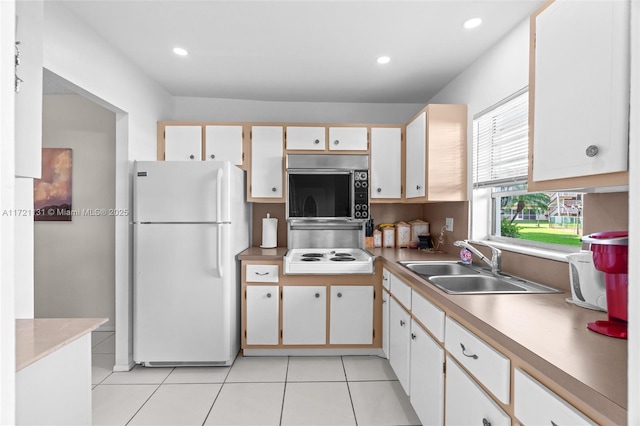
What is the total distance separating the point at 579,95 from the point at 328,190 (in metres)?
2.23

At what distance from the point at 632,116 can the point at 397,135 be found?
287cm

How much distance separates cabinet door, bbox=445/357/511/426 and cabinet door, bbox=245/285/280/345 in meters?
1.64

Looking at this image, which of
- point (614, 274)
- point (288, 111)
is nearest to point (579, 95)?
point (614, 274)

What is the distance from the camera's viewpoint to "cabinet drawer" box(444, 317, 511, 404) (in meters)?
1.10

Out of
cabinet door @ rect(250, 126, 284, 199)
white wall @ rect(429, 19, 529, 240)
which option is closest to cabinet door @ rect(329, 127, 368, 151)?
cabinet door @ rect(250, 126, 284, 199)

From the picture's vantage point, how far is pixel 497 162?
2322mm

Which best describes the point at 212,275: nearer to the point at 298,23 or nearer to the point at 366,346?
the point at 366,346

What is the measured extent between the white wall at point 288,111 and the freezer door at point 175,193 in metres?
1.07

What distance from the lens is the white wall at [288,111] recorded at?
3492mm

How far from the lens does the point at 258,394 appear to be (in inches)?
91.5

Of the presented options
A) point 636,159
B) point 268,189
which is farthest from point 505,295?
point 268,189

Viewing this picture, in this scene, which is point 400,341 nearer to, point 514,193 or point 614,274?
point 514,193
